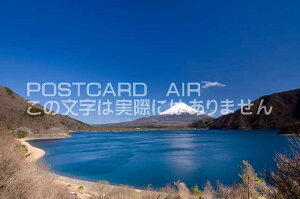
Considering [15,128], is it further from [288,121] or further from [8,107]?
[288,121]

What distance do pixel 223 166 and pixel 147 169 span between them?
10641 mm

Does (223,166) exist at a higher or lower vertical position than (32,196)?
lower

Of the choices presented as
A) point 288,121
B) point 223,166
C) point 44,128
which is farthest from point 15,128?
point 288,121

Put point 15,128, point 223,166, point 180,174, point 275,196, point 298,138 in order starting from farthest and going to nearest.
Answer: point 15,128 → point 223,166 → point 180,174 → point 298,138 → point 275,196

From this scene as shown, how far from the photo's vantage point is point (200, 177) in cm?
3033

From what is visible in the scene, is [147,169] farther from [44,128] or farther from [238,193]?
[44,128]

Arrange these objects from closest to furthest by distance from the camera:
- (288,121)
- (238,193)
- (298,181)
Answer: (298,181) → (238,193) → (288,121)

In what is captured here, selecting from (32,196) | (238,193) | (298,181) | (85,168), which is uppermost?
(298,181)

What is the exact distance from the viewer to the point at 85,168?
132 feet

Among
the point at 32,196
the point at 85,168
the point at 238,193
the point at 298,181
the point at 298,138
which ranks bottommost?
the point at 85,168

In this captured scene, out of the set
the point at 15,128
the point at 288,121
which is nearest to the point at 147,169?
the point at 15,128

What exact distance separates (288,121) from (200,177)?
167253 mm

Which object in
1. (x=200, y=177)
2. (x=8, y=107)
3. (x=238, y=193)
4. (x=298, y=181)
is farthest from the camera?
(x=8, y=107)

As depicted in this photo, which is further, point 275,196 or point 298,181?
point 275,196
